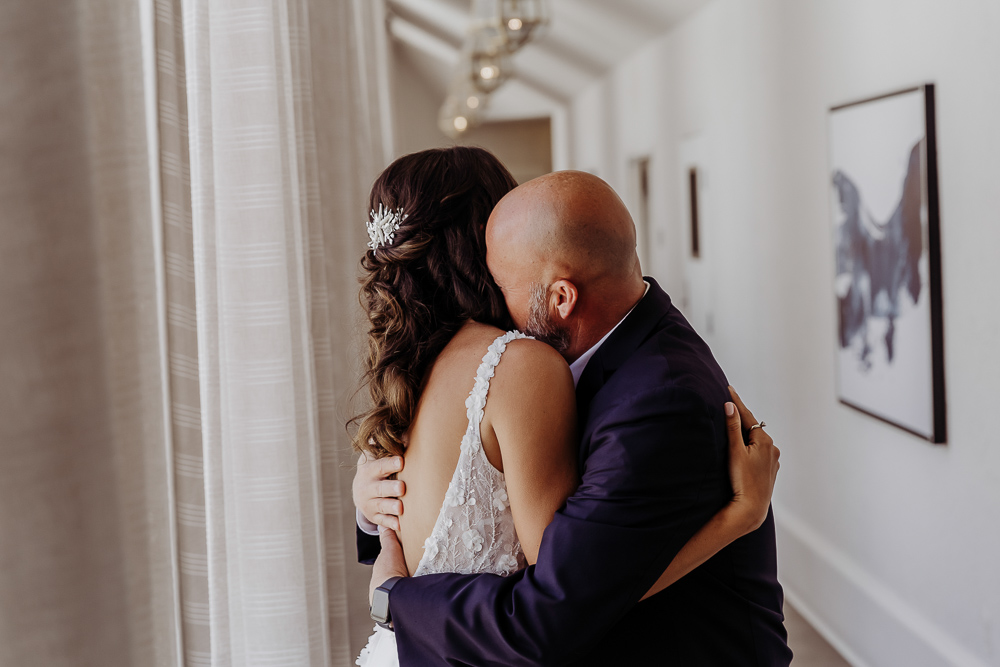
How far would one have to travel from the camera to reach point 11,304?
2.21 feet

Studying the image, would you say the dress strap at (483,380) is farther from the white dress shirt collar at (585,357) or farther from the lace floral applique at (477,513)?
the white dress shirt collar at (585,357)

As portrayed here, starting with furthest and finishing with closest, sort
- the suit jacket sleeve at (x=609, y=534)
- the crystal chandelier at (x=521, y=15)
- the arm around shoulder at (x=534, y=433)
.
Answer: the crystal chandelier at (x=521, y=15)
the arm around shoulder at (x=534, y=433)
the suit jacket sleeve at (x=609, y=534)

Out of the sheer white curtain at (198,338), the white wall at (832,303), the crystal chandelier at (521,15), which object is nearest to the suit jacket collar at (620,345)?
the sheer white curtain at (198,338)

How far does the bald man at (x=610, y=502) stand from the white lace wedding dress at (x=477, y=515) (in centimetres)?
6

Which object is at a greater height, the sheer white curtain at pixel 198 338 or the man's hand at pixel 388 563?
the sheer white curtain at pixel 198 338

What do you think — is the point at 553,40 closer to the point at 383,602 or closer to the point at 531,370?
the point at 531,370

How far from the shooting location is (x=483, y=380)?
1335mm

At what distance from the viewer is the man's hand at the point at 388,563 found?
1466 mm

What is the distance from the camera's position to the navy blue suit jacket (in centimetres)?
118

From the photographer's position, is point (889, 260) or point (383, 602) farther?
point (889, 260)

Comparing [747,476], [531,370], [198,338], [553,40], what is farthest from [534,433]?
[553,40]

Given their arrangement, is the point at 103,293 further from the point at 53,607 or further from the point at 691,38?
the point at 691,38

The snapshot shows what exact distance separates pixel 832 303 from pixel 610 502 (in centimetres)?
324

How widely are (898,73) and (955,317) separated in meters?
1.06
